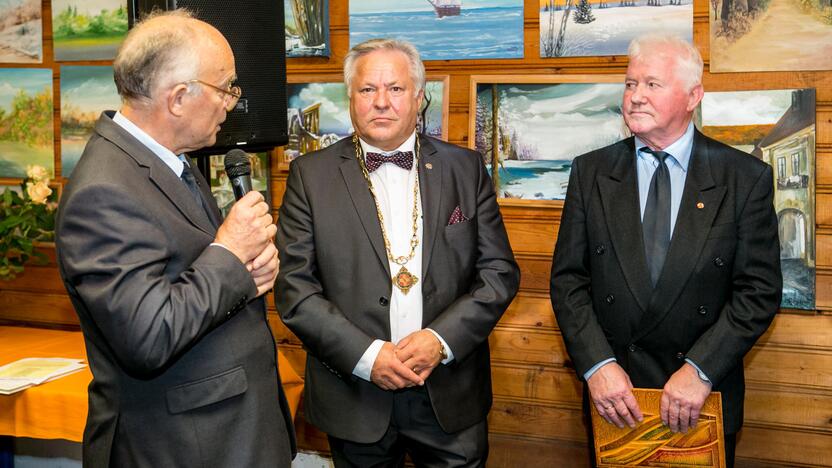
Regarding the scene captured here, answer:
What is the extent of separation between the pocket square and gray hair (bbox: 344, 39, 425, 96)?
1.34ft

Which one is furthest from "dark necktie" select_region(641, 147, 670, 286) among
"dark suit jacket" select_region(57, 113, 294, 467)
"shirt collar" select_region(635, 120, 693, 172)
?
"dark suit jacket" select_region(57, 113, 294, 467)

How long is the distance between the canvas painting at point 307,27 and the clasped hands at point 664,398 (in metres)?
1.87

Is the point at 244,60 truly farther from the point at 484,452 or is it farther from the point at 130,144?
the point at 484,452

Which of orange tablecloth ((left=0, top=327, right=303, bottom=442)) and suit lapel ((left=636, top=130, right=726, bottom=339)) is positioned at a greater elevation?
suit lapel ((left=636, top=130, right=726, bottom=339))

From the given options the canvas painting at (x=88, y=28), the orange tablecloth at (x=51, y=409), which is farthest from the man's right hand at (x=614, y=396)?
the canvas painting at (x=88, y=28)

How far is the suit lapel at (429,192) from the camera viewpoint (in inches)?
101

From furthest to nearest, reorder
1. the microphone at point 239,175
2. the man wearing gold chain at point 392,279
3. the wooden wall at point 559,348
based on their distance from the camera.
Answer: the wooden wall at point 559,348 < the man wearing gold chain at point 392,279 < the microphone at point 239,175

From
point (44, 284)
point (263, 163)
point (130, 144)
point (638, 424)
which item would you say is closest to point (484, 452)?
point (638, 424)

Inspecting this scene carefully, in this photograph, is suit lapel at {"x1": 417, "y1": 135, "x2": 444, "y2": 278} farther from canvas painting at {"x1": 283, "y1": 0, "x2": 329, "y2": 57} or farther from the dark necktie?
canvas painting at {"x1": 283, "y1": 0, "x2": 329, "y2": 57}

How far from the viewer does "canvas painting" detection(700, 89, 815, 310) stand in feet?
9.84

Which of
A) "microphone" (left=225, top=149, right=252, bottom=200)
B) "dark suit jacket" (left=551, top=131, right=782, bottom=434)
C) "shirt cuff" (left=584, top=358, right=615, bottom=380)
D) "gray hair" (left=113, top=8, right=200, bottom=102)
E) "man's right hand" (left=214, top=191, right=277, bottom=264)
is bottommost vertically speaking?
"shirt cuff" (left=584, top=358, right=615, bottom=380)

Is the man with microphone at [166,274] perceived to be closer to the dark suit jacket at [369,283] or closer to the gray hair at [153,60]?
the gray hair at [153,60]

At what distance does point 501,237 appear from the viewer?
8.79 feet

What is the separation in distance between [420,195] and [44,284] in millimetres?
2459
